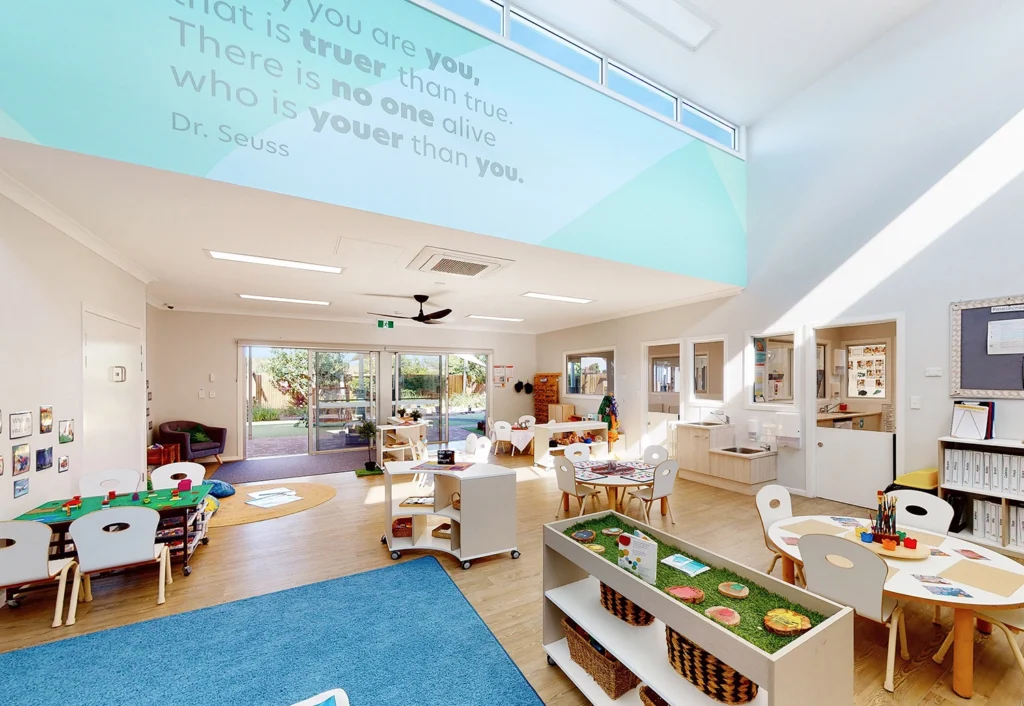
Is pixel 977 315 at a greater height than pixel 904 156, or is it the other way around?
pixel 904 156

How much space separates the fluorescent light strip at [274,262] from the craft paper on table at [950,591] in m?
5.56

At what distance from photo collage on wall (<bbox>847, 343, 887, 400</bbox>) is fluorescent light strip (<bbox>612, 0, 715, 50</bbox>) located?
19.0 feet

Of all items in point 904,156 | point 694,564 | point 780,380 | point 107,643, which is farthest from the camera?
point 780,380

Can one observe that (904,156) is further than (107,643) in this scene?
Yes

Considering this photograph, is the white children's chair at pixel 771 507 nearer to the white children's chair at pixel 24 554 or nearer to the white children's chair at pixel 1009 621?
the white children's chair at pixel 1009 621

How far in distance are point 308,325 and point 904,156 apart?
32.9 feet

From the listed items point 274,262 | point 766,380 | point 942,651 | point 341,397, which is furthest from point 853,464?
point 341,397

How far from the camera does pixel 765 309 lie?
6.04 m

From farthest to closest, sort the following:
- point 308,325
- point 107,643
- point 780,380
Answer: point 308,325
point 780,380
point 107,643

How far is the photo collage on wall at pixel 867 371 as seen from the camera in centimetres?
694

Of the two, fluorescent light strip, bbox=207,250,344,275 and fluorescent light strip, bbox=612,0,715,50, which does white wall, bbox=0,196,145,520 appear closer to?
fluorescent light strip, bbox=207,250,344,275

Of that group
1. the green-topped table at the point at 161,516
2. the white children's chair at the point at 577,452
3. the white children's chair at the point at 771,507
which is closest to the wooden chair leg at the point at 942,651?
the white children's chair at the point at 771,507

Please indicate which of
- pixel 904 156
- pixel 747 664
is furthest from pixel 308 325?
pixel 904 156

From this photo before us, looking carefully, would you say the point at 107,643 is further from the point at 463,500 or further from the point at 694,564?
the point at 694,564
